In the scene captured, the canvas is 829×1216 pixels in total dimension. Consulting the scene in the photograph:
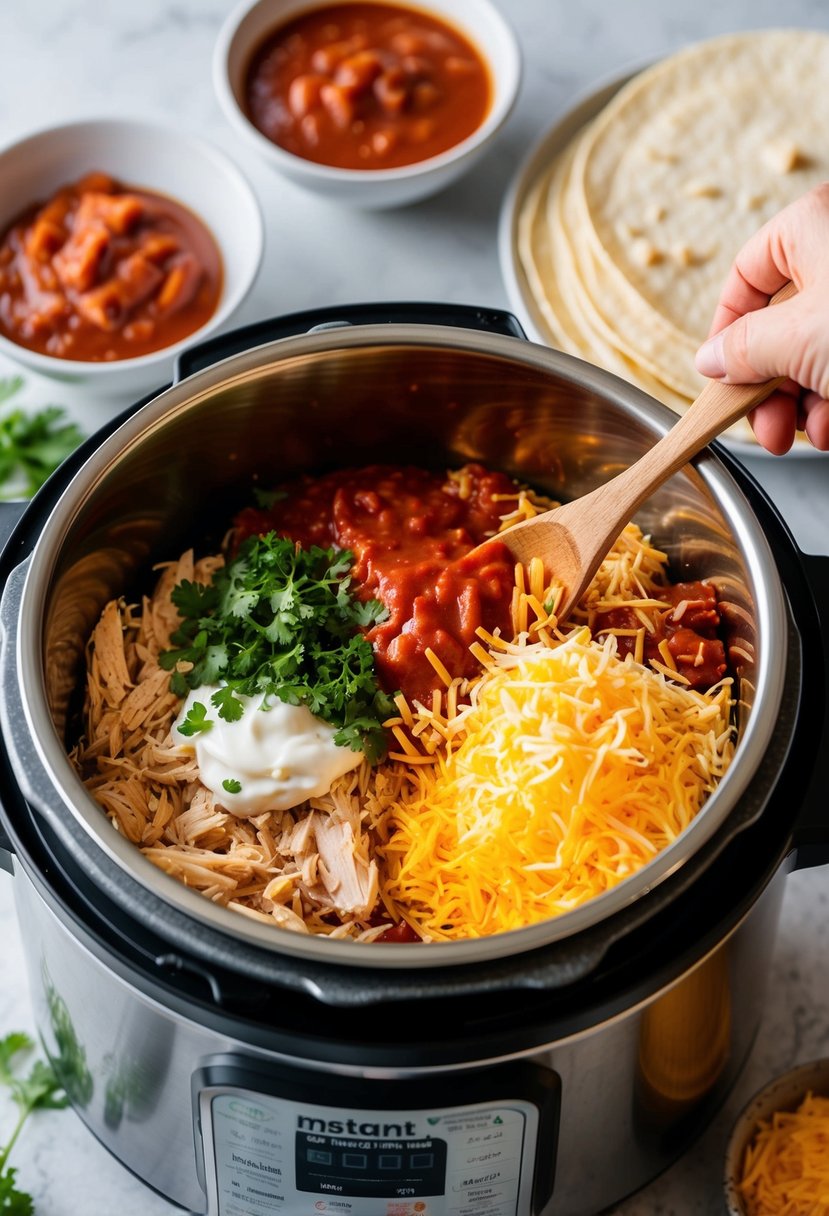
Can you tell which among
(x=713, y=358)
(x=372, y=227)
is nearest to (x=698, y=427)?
(x=713, y=358)

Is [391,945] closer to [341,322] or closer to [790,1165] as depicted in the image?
[790,1165]

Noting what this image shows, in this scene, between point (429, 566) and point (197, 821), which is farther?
point (429, 566)

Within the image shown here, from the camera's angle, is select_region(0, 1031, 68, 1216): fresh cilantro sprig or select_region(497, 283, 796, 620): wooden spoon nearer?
select_region(497, 283, 796, 620): wooden spoon

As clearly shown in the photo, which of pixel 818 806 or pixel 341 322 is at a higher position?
pixel 341 322

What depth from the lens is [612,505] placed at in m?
1.70

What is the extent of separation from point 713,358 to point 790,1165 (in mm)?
1041

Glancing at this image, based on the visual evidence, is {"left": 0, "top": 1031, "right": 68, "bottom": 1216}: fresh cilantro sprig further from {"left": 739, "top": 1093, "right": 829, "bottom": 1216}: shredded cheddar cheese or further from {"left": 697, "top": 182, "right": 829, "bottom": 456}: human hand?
{"left": 697, "top": 182, "right": 829, "bottom": 456}: human hand

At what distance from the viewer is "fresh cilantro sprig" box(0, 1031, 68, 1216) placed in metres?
1.76

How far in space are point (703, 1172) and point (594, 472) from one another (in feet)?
3.34

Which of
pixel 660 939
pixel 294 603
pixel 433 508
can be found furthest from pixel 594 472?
pixel 660 939

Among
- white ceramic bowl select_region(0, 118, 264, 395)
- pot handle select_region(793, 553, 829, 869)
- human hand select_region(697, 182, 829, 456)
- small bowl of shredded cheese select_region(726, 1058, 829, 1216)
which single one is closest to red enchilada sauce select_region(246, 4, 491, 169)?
white ceramic bowl select_region(0, 118, 264, 395)

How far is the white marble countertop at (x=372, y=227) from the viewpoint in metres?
1.80

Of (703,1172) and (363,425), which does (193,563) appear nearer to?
(363,425)

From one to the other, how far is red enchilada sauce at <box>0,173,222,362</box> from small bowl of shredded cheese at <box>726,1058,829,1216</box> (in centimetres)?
159
